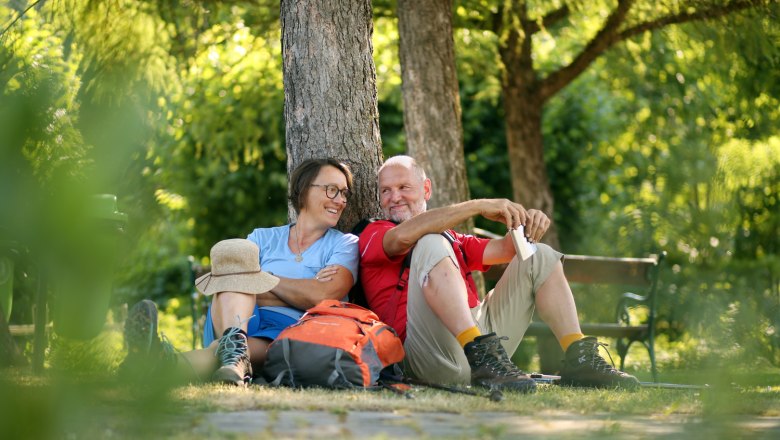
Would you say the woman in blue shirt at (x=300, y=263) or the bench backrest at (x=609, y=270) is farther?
the bench backrest at (x=609, y=270)

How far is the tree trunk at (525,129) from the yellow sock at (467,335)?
5.65 m

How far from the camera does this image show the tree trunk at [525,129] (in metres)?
9.60

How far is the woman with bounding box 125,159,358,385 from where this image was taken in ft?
13.6

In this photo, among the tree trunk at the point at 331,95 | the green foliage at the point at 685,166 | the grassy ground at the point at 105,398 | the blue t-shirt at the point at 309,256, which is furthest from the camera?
the green foliage at the point at 685,166

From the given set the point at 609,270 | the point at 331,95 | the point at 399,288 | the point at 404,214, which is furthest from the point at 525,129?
the point at 399,288

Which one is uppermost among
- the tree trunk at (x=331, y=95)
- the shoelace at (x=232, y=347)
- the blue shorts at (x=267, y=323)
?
the tree trunk at (x=331, y=95)

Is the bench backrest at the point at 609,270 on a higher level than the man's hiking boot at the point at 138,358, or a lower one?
higher

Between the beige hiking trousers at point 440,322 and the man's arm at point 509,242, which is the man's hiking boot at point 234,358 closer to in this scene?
the beige hiking trousers at point 440,322

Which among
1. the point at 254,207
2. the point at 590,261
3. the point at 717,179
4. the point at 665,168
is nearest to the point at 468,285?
the point at 590,261

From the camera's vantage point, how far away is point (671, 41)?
8930 mm

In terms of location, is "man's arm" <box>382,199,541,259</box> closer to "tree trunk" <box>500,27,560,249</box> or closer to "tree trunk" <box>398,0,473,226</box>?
"tree trunk" <box>398,0,473,226</box>

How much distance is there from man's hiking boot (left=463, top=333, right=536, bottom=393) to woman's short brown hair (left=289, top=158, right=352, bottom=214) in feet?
3.94

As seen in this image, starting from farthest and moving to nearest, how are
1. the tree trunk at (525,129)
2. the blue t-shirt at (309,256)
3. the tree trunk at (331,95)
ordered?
the tree trunk at (525,129), the tree trunk at (331,95), the blue t-shirt at (309,256)

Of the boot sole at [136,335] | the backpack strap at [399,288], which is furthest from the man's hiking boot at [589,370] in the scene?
the boot sole at [136,335]
